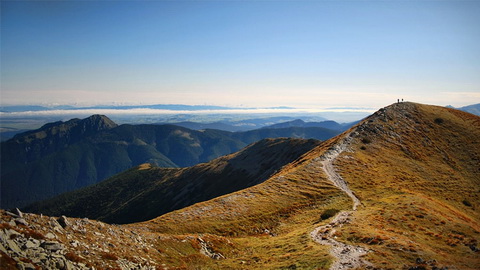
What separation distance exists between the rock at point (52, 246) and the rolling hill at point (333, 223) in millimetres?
1216

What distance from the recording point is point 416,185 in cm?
6347

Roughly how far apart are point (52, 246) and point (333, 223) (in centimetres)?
3464

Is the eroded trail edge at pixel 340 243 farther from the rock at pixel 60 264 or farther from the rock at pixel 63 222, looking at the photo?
the rock at pixel 63 222

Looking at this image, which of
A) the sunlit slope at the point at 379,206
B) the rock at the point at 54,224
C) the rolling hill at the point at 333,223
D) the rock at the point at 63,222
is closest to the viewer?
the rock at the point at 54,224

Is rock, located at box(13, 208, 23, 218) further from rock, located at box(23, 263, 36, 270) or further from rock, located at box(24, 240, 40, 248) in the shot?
rock, located at box(23, 263, 36, 270)

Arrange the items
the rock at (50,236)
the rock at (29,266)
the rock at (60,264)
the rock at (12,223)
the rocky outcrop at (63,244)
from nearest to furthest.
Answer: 1. the rock at (29,266)
2. the rocky outcrop at (63,244)
3. the rock at (60,264)
4. the rock at (12,223)
5. the rock at (50,236)

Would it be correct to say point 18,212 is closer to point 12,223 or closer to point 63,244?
point 12,223

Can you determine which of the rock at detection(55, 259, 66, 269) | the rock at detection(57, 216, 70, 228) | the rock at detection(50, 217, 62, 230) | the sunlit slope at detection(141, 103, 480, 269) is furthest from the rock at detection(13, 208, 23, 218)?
the sunlit slope at detection(141, 103, 480, 269)

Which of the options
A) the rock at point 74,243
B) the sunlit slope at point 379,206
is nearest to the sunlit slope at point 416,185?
the sunlit slope at point 379,206

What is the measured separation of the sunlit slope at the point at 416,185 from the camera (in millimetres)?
27562

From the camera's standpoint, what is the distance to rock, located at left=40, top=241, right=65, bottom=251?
1839 cm

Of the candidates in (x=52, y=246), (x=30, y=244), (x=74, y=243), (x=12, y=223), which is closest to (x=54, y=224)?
(x=74, y=243)

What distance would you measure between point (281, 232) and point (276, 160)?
10496cm

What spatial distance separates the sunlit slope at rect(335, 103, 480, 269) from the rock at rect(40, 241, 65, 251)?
27083mm
